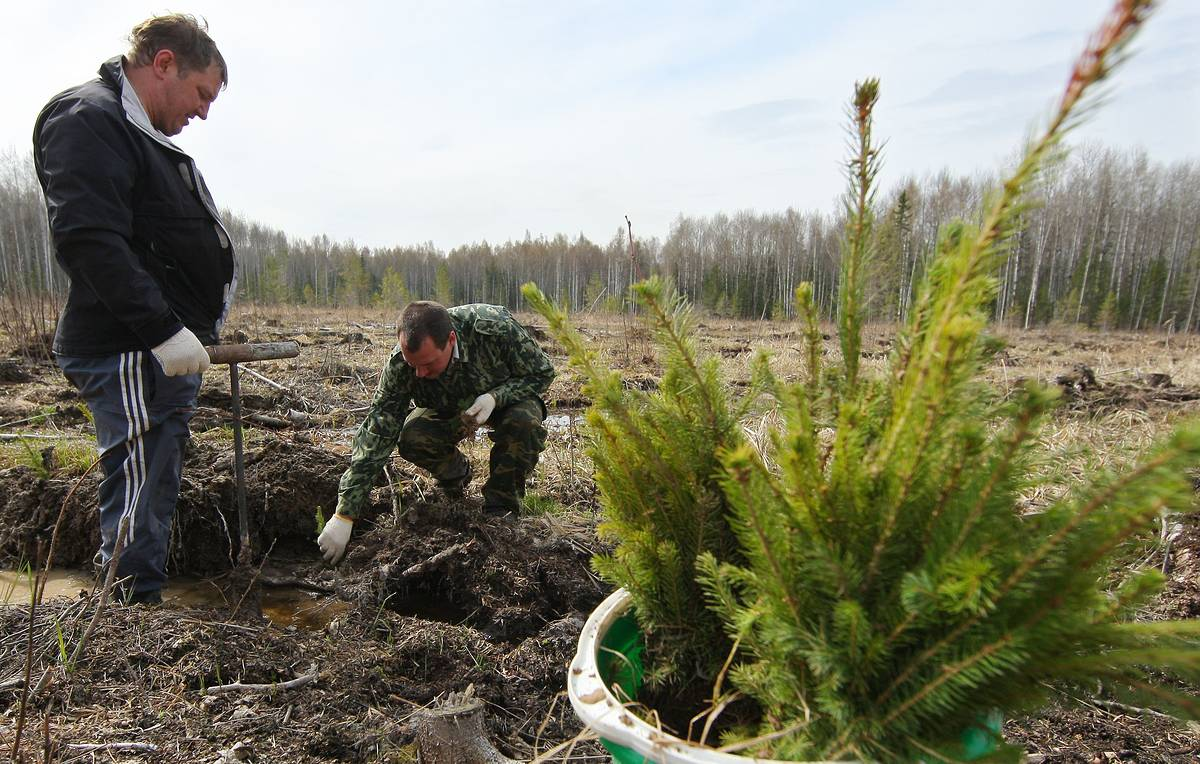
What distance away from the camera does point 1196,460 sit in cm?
69

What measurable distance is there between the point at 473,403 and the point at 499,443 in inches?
11.7

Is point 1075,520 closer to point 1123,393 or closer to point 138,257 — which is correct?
point 138,257

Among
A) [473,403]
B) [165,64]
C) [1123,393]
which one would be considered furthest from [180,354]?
[1123,393]

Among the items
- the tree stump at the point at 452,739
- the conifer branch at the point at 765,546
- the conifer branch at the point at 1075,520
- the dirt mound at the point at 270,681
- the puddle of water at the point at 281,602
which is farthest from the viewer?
the puddle of water at the point at 281,602

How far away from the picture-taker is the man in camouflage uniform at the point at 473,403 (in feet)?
11.6

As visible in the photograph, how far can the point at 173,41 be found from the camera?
2510mm

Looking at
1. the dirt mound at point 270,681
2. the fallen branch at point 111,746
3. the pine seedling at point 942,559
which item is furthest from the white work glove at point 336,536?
the pine seedling at point 942,559

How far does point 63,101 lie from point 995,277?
9.97 ft

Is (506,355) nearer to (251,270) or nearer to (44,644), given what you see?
(44,644)

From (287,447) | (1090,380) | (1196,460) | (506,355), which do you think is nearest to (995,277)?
(1196,460)

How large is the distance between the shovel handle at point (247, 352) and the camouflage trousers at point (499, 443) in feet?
3.81

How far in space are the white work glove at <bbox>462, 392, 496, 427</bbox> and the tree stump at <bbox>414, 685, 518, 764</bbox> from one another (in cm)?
199

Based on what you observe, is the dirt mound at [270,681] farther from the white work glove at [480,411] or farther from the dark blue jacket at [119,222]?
the white work glove at [480,411]

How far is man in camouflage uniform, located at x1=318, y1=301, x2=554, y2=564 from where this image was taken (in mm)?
3543
